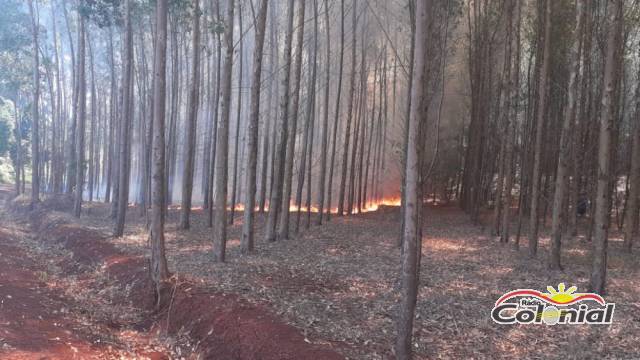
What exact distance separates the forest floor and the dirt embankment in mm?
220

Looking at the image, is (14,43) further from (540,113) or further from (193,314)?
(540,113)

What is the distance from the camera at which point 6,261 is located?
10.1 meters


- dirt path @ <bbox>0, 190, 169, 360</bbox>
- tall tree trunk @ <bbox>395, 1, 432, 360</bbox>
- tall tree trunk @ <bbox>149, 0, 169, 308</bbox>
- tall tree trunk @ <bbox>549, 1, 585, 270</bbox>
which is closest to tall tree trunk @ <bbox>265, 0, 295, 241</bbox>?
tall tree trunk @ <bbox>149, 0, 169, 308</bbox>

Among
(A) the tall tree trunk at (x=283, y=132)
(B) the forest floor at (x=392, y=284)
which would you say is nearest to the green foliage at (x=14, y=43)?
(B) the forest floor at (x=392, y=284)

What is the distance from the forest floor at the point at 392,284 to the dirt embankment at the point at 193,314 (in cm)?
22

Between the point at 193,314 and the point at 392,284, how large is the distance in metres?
3.11

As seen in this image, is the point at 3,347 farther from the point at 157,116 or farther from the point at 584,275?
the point at 584,275

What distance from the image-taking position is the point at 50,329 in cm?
612

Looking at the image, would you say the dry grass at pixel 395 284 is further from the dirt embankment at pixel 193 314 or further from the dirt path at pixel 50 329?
the dirt path at pixel 50 329

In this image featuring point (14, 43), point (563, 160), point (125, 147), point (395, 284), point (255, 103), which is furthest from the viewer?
A: point (14, 43)

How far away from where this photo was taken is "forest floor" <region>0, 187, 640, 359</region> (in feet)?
18.6

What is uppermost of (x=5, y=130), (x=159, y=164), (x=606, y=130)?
(x=5, y=130)

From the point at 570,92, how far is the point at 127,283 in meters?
7.90

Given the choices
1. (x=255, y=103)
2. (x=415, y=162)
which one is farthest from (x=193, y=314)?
(x=255, y=103)
